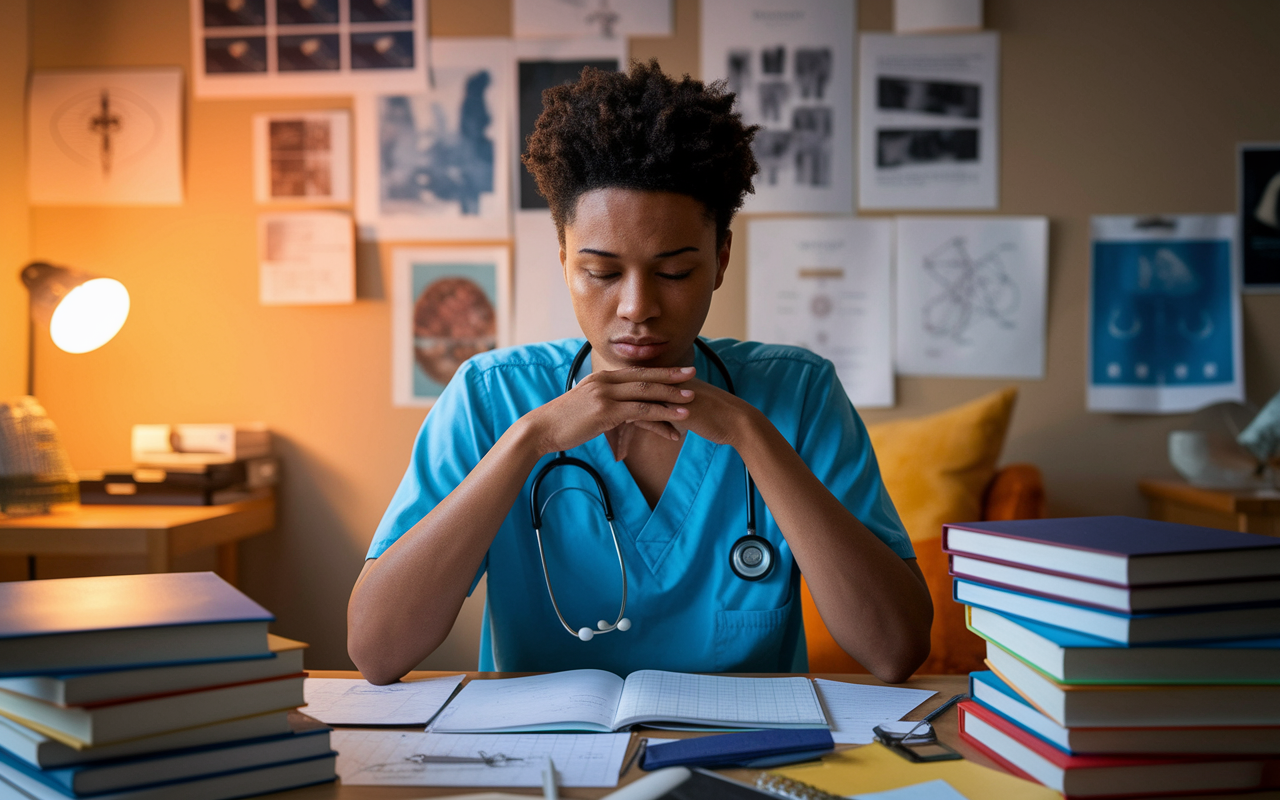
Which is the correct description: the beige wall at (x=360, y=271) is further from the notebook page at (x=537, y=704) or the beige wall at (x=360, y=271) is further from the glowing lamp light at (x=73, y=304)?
the notebook page at (x=537, y=704)

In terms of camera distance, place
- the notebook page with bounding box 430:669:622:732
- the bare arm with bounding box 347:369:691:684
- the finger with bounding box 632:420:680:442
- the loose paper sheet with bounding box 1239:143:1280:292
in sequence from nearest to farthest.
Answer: the notebook page with bounding box 430:669:622:732
the bare arm with bounding box 347:369:691:684
the finger with bounding box 632:420:680:442
the loose paper sheet with bounding box 1239:143:1280:292

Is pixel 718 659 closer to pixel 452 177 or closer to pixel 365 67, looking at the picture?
pixel 452 177

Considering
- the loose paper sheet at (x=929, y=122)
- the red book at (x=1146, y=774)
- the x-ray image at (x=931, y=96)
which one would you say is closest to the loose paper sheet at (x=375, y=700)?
the red book at (x=1146, y=774)

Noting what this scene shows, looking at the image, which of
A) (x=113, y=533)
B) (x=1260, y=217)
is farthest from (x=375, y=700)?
(x=1260, y=217)

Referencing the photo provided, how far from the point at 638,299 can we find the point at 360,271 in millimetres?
1522

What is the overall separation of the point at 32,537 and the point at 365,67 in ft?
4.46

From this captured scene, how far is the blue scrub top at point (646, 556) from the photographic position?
1.10m

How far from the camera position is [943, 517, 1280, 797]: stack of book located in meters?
0.63

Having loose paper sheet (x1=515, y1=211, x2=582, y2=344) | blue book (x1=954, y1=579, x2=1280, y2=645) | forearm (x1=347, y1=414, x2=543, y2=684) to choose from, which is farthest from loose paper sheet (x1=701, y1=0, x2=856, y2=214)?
blue book (x1=954, y1=579, x2=1280, y2=645)

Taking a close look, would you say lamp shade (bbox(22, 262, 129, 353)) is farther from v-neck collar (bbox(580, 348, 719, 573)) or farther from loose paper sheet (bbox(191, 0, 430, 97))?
v-neck collar (bbox(580, 348, 719, 573))

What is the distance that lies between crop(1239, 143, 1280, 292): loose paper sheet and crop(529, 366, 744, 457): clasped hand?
5.96 ft

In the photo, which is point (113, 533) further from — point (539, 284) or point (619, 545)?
point (619, 545)

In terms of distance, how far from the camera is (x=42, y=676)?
1.86ft

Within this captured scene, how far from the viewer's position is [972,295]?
219 centimetres
